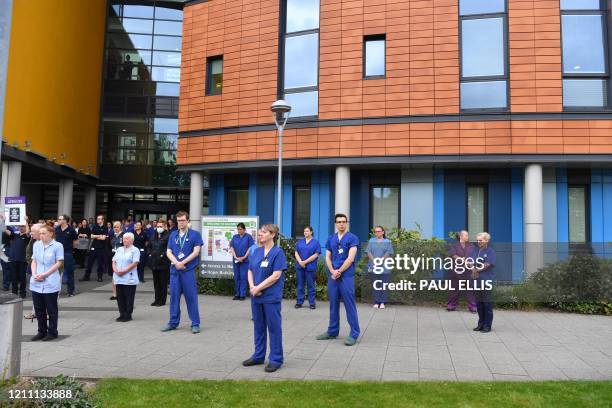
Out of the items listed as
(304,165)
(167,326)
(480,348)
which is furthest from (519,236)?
(167,326)

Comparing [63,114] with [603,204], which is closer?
[603,204]

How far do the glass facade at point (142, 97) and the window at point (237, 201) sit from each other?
965cm

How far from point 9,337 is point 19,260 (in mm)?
7672

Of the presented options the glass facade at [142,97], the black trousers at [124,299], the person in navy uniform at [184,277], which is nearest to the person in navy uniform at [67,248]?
the black trousers at [124,299]

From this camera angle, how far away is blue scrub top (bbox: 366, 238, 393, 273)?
1095 cm

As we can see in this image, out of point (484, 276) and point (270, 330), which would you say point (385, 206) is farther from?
point (270, 330)

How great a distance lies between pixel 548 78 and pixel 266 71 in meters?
8.39

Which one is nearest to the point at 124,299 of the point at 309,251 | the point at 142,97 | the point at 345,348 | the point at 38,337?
the point at 38,337

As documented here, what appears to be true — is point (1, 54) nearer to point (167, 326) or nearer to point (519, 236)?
point (167, 326)

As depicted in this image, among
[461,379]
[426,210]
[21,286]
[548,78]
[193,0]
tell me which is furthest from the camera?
[193,0]

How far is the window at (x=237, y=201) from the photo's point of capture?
57.6 ft

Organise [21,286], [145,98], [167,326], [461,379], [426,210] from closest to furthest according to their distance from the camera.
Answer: [461,379], [167,326], [21,286], [426,210], [145,98]

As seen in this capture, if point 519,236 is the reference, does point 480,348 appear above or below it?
below

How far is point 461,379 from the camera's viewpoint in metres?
5.66
